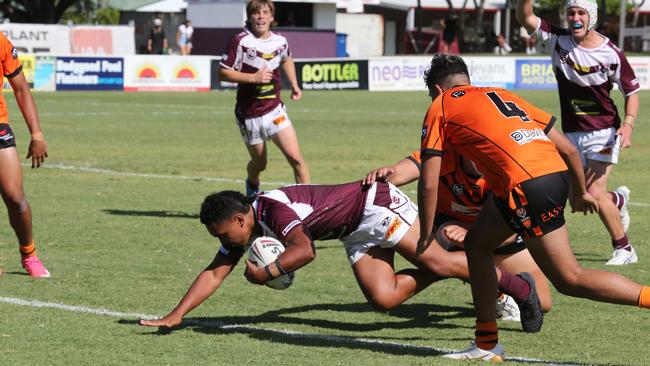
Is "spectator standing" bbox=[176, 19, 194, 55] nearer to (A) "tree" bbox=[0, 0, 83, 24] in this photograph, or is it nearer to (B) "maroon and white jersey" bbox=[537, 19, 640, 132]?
(A) "tree" bbox=[0, 0, 83, 24]

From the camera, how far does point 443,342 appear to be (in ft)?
23.3

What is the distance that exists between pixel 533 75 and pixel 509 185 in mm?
35293

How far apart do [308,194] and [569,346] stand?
1.77m

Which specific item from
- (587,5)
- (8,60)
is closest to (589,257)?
(587,5)

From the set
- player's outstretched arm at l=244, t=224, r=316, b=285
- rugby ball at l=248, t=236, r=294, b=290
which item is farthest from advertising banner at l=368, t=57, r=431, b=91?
player's outstretched arm at l=244, t=224, r=316, b=285

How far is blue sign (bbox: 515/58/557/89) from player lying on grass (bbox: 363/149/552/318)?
109ft

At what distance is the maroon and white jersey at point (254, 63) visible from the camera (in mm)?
12516

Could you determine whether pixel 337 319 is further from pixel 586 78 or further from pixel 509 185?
pixel 586 78

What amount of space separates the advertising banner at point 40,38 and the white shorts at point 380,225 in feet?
134

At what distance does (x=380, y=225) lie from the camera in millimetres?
7316

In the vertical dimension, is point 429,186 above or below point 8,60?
below

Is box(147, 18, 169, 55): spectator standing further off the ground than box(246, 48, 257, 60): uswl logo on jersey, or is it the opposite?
box(246, 48, 257, 60): uswl logo on jersey

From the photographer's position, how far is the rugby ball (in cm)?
659

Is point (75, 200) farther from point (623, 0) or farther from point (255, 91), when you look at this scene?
point (623, 0)
